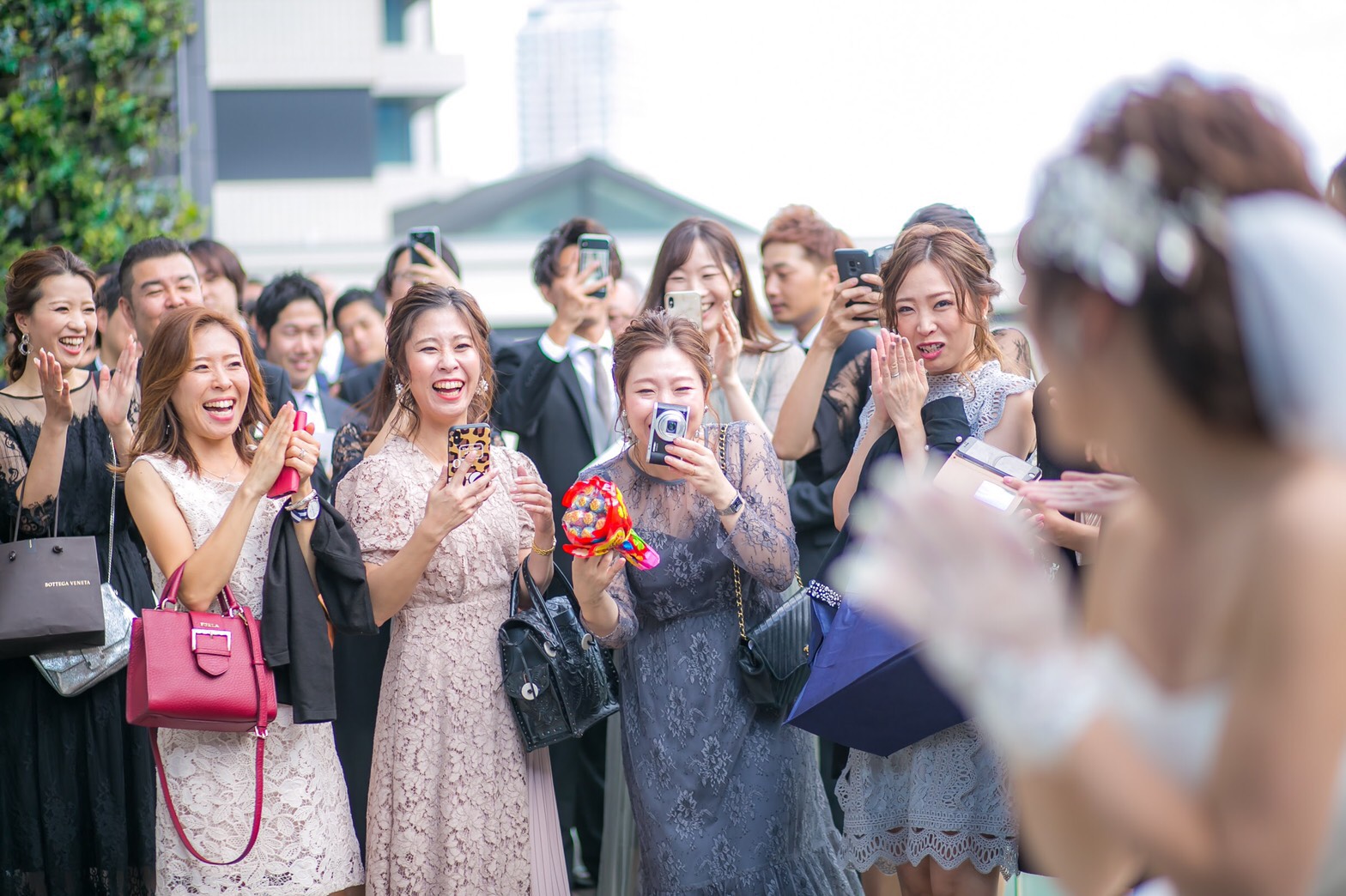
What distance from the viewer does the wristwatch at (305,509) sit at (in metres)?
3.42

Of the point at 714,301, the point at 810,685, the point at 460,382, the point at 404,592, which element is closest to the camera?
the point at 810,685

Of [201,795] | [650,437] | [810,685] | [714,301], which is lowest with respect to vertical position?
[201,795]

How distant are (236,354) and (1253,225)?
294 cm

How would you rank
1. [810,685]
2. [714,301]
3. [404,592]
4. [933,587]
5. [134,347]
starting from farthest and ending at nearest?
1. [714,301]
2. [134,347]
3. [404,592]
4. [810,685]
5. [933,587]

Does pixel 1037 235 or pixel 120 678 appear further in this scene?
pixel 120 678

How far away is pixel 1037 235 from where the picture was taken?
1387 mm

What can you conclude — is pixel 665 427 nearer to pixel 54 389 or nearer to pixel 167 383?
pixel 167 383

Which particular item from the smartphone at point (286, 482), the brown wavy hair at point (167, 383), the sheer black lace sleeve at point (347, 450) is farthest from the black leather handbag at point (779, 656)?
the brown wavy hair at point (167, 383)

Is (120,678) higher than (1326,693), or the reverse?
(1326,693)

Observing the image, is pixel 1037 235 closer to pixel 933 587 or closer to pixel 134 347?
pixel 933 587

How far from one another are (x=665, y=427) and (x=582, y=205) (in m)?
14.2

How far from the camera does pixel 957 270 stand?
11.3ft

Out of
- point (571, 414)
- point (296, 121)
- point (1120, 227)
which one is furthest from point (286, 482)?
point (296, 121)

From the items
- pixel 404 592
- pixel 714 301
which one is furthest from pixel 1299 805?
pixel 714 301
